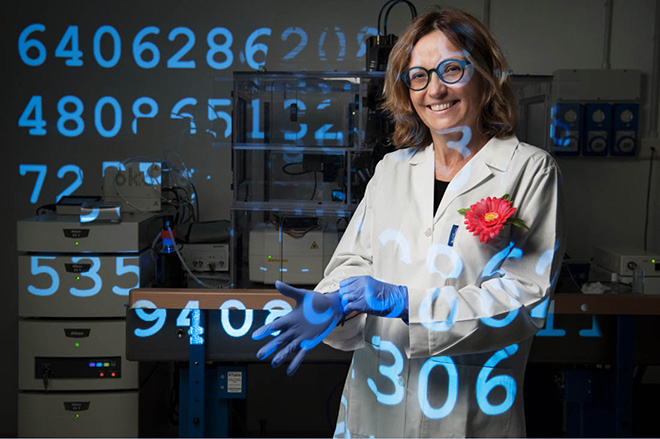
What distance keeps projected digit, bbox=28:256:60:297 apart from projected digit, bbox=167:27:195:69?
1.08 metres

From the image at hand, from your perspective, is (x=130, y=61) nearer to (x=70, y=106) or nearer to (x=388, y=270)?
(x=70, y=106)

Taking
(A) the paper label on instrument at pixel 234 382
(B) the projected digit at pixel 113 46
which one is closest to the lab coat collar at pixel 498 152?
(A) the paper label on instrument at pixel 234 382

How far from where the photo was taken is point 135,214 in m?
2.49

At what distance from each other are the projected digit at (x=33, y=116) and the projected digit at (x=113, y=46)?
336 millimetres

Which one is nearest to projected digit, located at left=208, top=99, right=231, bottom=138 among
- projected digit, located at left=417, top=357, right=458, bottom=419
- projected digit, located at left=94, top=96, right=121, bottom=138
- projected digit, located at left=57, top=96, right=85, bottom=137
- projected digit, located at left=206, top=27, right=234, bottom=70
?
projected digit, located at left=206, top=27, right=234, bottom=70

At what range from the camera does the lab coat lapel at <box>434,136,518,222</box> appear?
1139mm

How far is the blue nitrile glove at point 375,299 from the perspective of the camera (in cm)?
103

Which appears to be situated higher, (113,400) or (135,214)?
(135,214)

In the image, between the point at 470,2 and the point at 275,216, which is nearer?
the point at 275,216

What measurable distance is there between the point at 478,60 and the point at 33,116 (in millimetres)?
2376

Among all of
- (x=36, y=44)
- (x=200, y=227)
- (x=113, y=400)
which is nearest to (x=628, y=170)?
(x=200, y=227)

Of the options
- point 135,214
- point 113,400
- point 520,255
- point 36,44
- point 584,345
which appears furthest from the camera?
point 36,44

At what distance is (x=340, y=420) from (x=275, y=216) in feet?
4.08

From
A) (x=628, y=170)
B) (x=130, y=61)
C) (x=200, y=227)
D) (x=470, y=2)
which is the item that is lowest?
(x=200, y=227)
